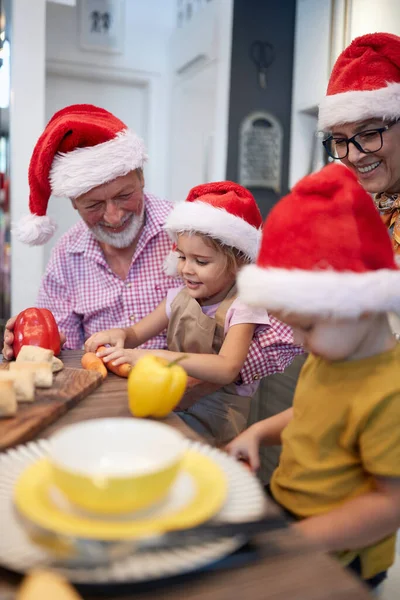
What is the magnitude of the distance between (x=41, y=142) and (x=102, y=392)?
1049 mm

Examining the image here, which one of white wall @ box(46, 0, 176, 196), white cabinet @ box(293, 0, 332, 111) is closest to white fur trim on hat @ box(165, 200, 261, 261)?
white cabinet @ box(293, 0, 332, 111)

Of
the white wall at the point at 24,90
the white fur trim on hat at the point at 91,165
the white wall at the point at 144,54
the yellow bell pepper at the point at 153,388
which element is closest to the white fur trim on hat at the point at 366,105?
the white fur trim on hat at the point at 91,165

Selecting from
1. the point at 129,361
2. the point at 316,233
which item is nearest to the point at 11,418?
the point at 129,361

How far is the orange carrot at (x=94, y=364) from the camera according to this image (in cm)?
119

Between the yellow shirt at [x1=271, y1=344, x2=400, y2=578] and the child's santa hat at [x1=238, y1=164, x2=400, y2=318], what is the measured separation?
0.11 metres

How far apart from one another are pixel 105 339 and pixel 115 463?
33.6 inches

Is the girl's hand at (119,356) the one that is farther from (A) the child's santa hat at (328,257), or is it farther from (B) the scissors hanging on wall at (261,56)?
(B) the scissors hanging on wall at (261,56)

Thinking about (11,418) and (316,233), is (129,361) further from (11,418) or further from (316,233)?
(316,233)

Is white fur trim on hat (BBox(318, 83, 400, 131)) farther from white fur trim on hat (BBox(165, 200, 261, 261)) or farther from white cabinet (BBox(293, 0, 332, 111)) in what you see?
white cabinet (BBox(293, 0, 332, 111))

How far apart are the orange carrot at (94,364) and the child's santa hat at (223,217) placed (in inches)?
17.8

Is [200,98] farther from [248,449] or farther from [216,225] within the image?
[248,449]

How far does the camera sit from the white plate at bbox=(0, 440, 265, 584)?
482mm

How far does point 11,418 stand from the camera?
836 mm

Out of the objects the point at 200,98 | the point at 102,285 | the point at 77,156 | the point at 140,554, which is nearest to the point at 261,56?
the point at 200,98
